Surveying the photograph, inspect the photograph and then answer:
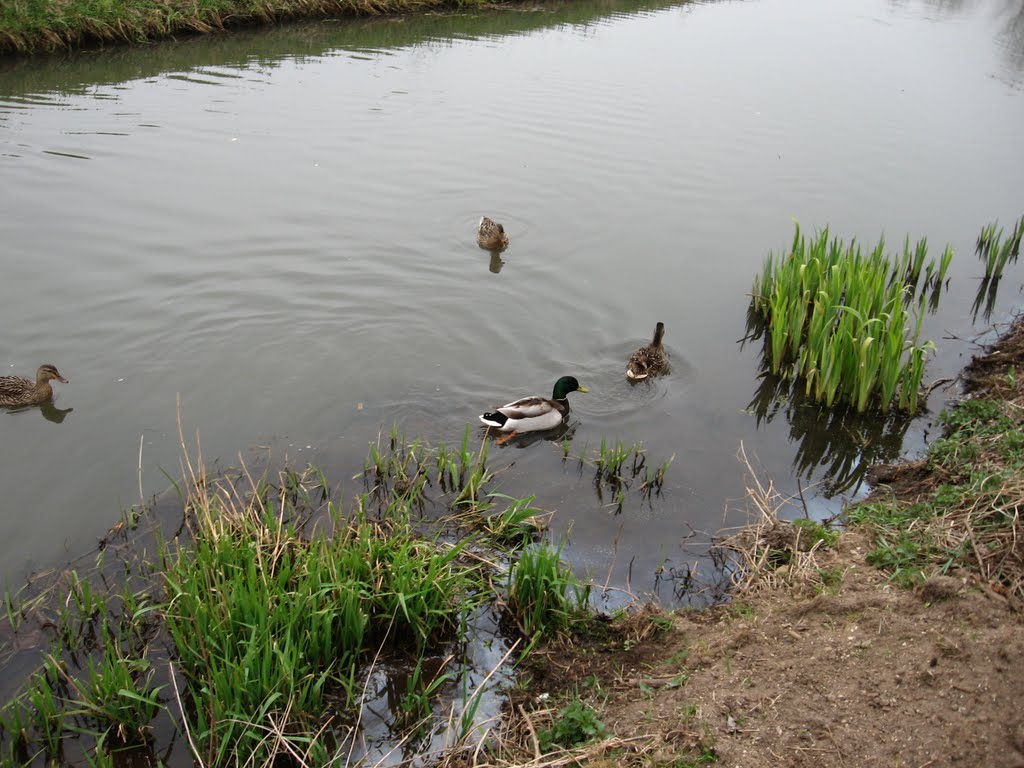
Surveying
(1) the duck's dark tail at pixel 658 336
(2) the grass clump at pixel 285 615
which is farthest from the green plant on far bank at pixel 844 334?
(2) the grass clump at pixel 285 615

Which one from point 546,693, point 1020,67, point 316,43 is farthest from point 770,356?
point 1020,67

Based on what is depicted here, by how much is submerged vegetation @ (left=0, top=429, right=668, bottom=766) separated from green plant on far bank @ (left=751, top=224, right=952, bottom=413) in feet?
11.2

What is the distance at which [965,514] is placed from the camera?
211 inches

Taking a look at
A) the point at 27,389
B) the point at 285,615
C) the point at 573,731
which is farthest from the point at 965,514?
the point at 27,389

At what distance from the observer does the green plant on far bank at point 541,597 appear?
16.6 ft

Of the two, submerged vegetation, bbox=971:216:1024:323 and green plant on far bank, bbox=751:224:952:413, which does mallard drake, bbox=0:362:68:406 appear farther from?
submerged vegetation, bbox=971:216:1024:323

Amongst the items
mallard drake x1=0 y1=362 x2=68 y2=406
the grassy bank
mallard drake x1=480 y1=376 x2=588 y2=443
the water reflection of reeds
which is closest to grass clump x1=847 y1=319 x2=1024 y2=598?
the water reflection of reeds

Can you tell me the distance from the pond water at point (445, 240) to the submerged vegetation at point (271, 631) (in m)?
0.72

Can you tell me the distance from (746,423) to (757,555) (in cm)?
260

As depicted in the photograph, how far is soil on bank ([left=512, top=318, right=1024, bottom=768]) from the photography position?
3873mm

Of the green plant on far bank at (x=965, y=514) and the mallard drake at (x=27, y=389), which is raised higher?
the green plant on far bank at (x=965, y=514)

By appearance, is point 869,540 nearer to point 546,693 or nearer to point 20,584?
point 546,693

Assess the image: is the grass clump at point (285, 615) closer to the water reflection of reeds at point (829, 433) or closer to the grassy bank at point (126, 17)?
the water reflection of reeds at point (829, 433)

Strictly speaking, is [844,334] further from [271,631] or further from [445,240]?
[445,240]
